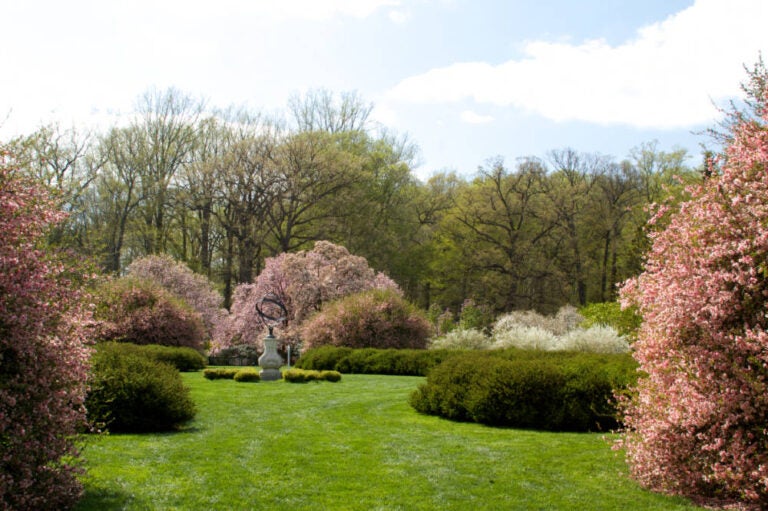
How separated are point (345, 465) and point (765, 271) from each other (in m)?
4.67

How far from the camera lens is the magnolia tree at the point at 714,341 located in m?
5.36

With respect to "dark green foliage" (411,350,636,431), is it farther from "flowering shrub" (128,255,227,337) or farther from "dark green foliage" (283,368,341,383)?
"flowering shrub" (128,255,227,337)

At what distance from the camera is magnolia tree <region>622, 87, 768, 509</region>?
5359mm

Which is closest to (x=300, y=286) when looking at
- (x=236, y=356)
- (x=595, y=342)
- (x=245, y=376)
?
(x=236, y=356)

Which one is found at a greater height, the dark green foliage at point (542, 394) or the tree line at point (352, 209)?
the tree line at point (352, 209)

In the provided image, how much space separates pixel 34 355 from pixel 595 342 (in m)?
15.8

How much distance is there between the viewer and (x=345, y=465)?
7.31 meters

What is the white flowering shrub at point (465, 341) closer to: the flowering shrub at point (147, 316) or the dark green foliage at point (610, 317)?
the dark green foliage at point (610, 317)

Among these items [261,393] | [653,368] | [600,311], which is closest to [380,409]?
[261,393]

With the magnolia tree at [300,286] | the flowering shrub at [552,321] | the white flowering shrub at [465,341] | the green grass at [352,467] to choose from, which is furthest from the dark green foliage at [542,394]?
the magnolia tree at [300,286]

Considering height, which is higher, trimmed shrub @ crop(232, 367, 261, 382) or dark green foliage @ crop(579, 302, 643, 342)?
dark green foliage @ crop(579, 302, 643, 342)

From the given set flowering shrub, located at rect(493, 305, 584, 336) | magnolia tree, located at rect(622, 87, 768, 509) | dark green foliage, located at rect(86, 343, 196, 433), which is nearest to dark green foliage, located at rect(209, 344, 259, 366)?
flowering shrub, located at rect(493, 305, 584, 336)

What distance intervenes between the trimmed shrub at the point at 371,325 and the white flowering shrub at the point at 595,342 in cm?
575

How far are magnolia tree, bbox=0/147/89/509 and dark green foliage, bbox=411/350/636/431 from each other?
6398 millimetres
